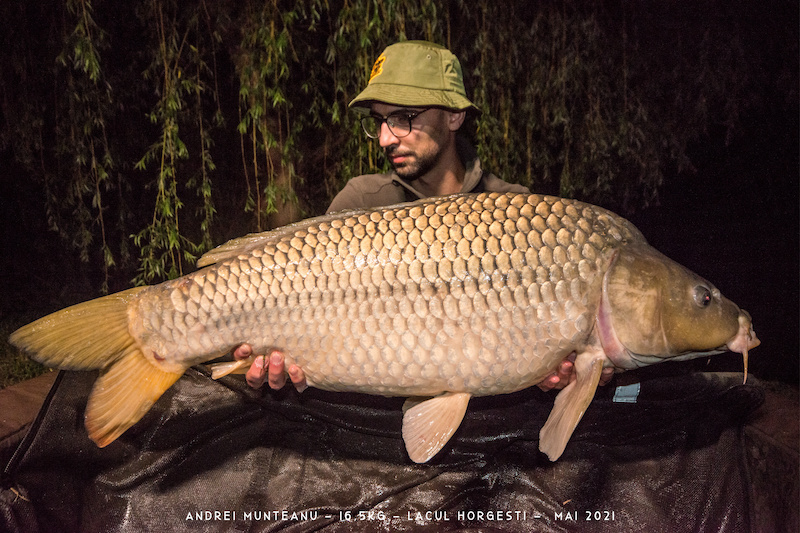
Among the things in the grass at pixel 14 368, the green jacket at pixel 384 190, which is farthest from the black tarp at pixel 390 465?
the grass at pixel 14 368

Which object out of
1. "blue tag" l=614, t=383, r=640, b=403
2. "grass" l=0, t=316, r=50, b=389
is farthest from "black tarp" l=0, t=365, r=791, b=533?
"grass" l=0, t=316, r=50, b=389

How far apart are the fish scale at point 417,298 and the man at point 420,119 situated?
45cm

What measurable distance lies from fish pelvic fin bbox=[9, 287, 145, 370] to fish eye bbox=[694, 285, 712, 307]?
1.41 metres

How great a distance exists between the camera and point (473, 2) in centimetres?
252

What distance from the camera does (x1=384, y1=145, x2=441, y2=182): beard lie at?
1.90 m

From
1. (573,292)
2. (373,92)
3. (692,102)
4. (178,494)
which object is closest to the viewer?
Result: (573,292)

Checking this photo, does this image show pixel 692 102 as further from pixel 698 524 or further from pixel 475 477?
pixel 475 477


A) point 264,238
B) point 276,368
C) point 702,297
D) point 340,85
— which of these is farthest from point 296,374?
point 340,85

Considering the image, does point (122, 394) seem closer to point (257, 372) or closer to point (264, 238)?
point (257, 372)

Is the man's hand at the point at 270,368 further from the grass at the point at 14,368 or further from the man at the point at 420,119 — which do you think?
the grass at the point at 14,368

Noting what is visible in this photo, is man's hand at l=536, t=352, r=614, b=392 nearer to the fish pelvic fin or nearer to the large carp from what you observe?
the large carp

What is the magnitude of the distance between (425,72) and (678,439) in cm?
150

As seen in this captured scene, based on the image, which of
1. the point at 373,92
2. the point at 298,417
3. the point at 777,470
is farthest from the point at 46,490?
the point at 777,470

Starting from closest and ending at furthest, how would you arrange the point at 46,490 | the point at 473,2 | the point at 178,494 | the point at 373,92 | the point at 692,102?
the point at 46,490 < the point at 178,494 < the point at 373,92 < the point at 473,2 < the point at 692,102
